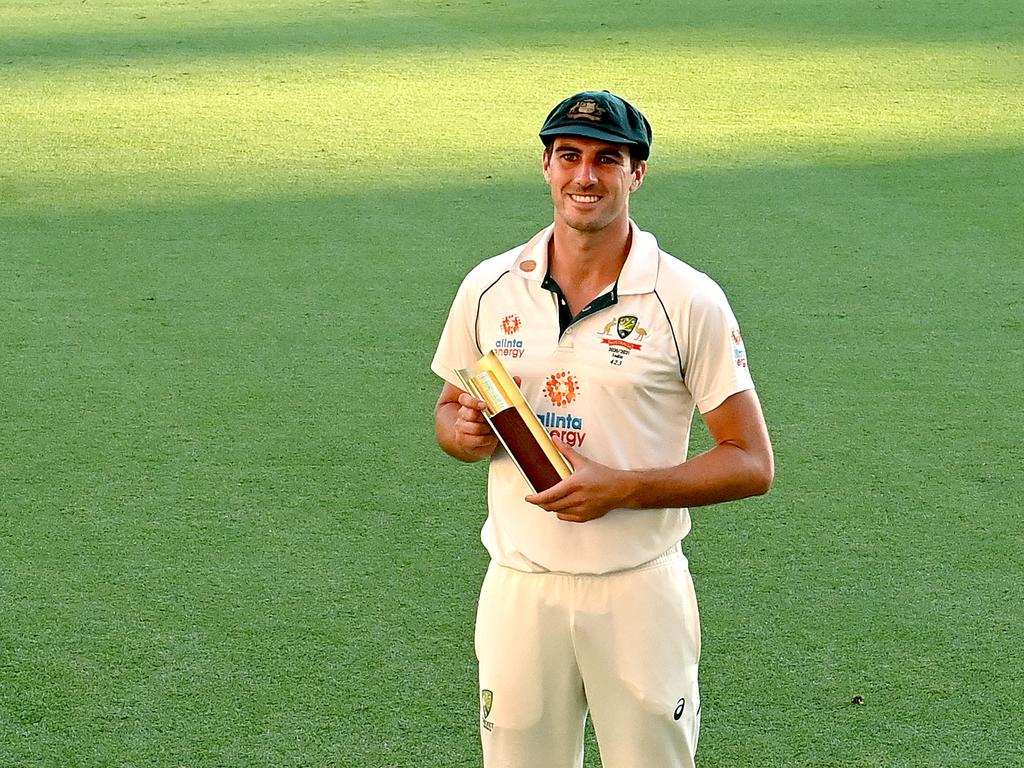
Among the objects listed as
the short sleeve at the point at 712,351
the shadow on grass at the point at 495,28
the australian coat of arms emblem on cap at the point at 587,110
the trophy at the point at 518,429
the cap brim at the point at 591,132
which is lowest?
the trophy at the point at 518,429

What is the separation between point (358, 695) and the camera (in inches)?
140

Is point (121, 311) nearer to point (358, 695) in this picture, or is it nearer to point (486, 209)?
point (486, 209)

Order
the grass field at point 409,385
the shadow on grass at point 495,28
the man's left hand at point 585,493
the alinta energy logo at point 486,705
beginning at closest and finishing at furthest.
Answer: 1. the man's left hand at point 585,493
2. the alinta energy logo at point 486,705
3. the grass field at point 409,385
4. the shadow on grass at point 495,28

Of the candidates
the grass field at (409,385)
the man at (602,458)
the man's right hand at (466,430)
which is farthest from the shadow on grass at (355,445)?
the man's right hand at (466,430)

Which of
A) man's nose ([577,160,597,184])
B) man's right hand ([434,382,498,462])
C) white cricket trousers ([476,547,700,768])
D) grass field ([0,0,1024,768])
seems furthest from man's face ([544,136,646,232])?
grass field ([0,0,1024,768])

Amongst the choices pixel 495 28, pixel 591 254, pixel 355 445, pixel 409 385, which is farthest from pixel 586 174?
pixel 495 28

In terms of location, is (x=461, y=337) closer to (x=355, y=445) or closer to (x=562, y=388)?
(x=562, y=388)

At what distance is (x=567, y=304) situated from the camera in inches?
98.6

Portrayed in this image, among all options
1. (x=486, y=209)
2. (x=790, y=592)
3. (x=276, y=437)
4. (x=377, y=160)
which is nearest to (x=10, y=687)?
(x=276, y=437)

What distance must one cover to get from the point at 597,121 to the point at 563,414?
484 millimetres

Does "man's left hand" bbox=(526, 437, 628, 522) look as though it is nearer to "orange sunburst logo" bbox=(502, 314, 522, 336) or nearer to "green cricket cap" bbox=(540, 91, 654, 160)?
"orange sunburst logo" bbox=(502, 314, 522, 336)

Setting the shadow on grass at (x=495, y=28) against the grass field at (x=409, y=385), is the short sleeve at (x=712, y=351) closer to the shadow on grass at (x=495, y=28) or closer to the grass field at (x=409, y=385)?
the grass field at (x=409, y=385)

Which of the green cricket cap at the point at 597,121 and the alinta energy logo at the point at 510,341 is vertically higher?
the green cricket cap at the point at 597,121

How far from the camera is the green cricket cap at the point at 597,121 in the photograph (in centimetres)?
241
